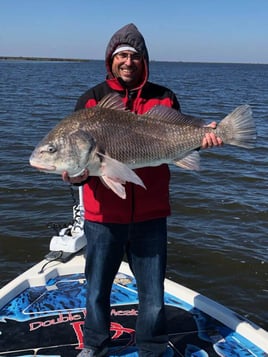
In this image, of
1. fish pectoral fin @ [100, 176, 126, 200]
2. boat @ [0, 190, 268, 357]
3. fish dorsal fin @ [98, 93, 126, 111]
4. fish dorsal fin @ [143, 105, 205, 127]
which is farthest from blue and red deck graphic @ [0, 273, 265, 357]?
fish dorsal fin @ [98, 93, 126, 111]

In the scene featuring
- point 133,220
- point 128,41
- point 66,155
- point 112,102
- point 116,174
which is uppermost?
point 128,41

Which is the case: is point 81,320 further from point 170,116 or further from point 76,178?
point 170,116

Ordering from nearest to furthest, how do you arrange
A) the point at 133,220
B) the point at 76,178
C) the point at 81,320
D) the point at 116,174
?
the point at 116,174 < the point at 76,178 < the point at 133,220 < the point at 81,320

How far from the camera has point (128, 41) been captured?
12.6 feet

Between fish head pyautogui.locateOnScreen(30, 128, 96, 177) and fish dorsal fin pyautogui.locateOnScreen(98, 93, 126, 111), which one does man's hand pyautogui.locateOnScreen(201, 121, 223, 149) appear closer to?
fish dorsal fin pyautogui.locateOnScreen(98, 93, 126, 111)

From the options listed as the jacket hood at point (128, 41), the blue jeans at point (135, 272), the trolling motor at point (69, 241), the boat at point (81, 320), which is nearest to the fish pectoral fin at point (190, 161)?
the blue jeans at point (135, 272)

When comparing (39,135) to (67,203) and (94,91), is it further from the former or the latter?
(94,91)

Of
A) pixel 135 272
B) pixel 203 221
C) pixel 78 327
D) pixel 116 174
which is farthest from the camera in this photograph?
pixel 203 221

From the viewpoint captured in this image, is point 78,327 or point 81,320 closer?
point 78,327

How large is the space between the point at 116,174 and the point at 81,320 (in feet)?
7.31

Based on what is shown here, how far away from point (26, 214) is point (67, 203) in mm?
1139

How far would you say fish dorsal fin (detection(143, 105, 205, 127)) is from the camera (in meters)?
3.79

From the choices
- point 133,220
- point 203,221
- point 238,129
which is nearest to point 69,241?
point 133,220

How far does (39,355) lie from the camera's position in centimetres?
440
